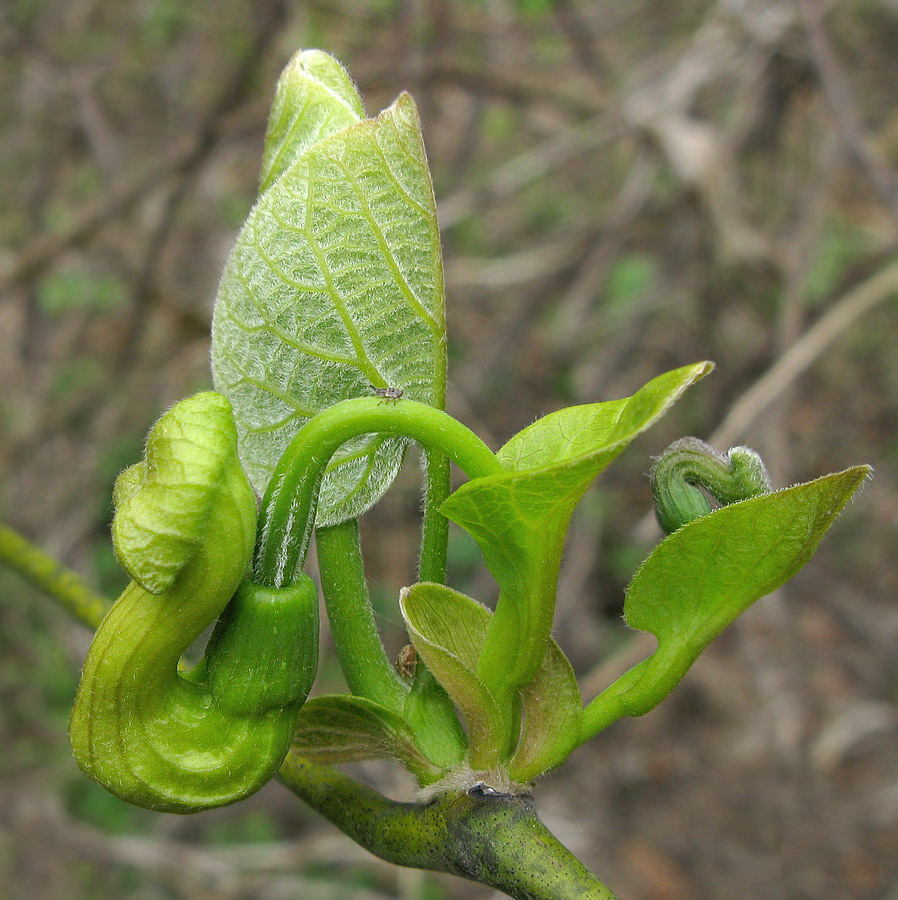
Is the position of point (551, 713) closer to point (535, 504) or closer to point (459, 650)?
point (459, 650)

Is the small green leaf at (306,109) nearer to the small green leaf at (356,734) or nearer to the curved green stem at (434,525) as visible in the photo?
the curved green stem at (434,525)

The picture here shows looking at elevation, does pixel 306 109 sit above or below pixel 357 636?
above

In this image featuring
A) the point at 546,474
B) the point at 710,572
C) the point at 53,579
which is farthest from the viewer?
the point at 53,579

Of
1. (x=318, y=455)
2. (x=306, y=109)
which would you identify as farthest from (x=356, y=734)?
(x=306, y=109)

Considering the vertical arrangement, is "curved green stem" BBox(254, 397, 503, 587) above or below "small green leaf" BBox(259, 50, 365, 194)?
below

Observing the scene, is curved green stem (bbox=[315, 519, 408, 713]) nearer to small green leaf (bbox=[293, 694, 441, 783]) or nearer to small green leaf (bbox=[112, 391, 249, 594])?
small green leaf (bbox=[293, 694, 441, 783])

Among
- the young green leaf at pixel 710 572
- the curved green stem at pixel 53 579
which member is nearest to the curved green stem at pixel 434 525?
the young green leaf at pixel 710 572

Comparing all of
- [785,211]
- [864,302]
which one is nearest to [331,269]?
[864,302]

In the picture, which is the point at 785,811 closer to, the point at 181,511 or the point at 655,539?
the point at 655,539

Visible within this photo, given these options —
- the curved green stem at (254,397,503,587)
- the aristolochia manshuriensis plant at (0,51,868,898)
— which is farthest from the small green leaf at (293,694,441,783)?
the curved green stem at (254,397,503,587)
